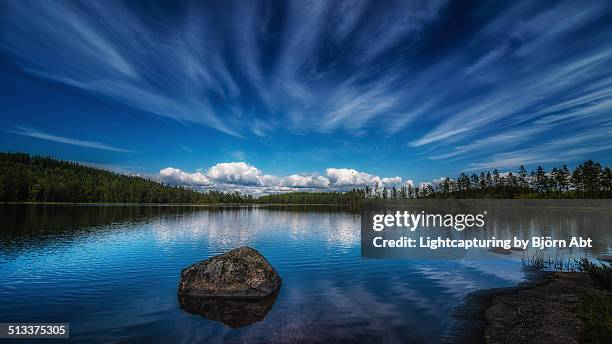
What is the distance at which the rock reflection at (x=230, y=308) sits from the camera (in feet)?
60.2

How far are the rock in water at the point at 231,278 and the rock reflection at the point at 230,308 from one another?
0.61 metres

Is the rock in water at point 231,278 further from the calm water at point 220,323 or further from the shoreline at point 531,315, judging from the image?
the shoreline at point 531,315

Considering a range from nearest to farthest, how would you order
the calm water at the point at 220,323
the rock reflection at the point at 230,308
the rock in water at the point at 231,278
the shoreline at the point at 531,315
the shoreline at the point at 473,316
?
the shoreline at the point at 531,315 < the shoreline at the point at 473,316 < the calm water at the point at 220,323 < the rock reflection at the point at 230,308 < the rock in water at the point at 231,278

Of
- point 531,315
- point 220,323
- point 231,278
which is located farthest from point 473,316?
point 231,278

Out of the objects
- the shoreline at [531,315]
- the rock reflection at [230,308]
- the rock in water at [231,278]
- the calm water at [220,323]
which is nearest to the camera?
the shoreline at [531,315]

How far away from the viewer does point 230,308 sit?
20.2m

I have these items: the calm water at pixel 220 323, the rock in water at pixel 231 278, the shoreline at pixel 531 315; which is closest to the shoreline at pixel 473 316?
the shoreline at pixel 531 315

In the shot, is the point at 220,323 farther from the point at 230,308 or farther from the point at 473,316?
the point at 473,316

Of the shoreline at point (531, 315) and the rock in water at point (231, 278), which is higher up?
the rock in water at point (231, 278)

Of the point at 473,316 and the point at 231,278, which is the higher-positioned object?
the point at 231,278

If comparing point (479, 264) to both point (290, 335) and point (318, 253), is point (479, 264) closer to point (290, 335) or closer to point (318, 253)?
point (318, 253)

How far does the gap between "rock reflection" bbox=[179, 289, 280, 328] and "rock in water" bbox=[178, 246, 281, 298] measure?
605 millimetres

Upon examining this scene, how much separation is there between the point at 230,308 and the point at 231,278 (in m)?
3.21

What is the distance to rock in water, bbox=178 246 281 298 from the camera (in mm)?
22781
